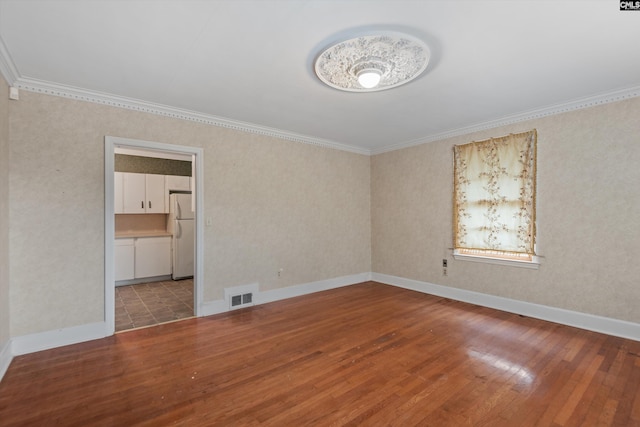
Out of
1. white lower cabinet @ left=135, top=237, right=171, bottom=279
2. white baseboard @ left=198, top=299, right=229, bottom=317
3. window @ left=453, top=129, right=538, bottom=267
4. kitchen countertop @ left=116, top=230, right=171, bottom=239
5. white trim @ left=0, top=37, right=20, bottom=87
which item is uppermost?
white trim @ left=0, top=37, right=20, bottom=87

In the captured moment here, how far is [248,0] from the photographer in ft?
5.75

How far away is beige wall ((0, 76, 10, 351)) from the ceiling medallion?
280 centimetres

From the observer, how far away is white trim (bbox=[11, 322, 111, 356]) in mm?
2717

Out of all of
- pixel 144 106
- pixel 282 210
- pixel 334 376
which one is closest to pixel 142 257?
pixel 282 210

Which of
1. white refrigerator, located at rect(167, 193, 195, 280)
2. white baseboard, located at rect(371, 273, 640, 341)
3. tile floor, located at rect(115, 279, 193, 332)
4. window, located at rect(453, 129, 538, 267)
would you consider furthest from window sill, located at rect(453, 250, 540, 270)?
white refrigerator, located at rect(167, 193, 195, 280)

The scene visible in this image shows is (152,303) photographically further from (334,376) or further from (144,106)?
(334,376)

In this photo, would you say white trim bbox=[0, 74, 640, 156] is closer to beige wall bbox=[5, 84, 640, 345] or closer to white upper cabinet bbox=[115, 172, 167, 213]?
beige wall bbox=[5, 84, 640, 345]

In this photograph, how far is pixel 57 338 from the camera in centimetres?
289

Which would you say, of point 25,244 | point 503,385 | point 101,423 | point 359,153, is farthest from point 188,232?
point 503,385

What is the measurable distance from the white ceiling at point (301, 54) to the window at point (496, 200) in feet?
1.69

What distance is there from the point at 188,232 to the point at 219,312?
2633mm

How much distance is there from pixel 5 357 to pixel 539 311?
18.5 feet

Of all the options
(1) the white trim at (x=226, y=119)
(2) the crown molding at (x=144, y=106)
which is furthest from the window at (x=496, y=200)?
(2) the crown molding at (x=144, y=106)

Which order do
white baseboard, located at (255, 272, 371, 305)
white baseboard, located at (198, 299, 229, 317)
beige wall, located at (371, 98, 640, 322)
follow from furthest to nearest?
white baseboard, located at (255, 272, 371, 305) → white baseboard, located at (198, 299, 229, 317) → beige wall, located at (371, 98, 640, 322)
